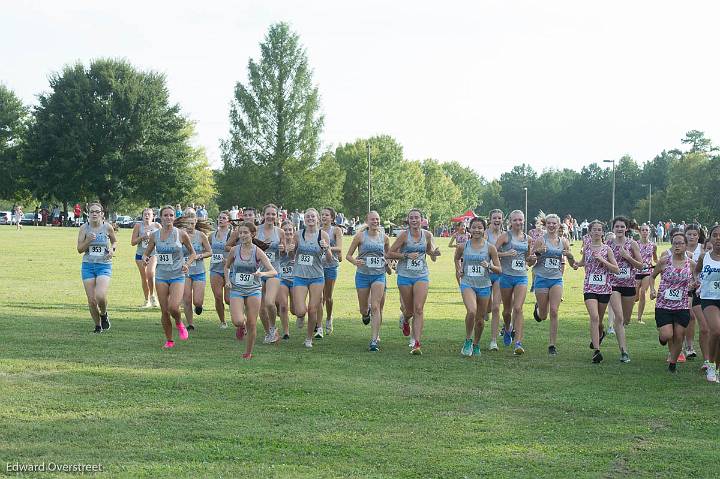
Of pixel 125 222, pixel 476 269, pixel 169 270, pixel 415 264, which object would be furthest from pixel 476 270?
pixel 125 222

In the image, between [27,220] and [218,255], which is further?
[27,220]

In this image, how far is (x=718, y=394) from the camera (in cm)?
999

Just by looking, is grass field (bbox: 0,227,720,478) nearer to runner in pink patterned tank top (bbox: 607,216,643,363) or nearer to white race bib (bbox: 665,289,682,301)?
runner in pink patterned tank top (bbox: 607,216,643,363)

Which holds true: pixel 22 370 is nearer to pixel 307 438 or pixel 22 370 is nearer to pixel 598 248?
pixel 307 438

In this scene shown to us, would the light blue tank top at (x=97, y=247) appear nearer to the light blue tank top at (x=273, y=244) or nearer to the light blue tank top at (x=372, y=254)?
the light blue tank top at (x=273, y=244)

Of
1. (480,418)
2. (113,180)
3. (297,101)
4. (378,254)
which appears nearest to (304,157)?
(297,101)

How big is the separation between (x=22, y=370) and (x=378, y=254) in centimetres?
532

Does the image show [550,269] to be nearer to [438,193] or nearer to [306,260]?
[306,260]

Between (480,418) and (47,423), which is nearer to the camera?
(47,423)

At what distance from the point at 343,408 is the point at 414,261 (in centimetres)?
430

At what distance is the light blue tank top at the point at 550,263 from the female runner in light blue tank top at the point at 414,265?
5.36 ft

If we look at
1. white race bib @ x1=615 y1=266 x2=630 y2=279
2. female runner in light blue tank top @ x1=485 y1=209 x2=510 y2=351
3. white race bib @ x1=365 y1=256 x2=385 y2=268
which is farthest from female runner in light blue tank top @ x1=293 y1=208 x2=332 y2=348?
white race bib @ x1=615 y1=266 x2=630 y2=279

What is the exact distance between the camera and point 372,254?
13.1 m

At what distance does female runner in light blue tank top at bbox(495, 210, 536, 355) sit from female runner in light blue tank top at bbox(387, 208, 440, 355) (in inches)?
47.9
